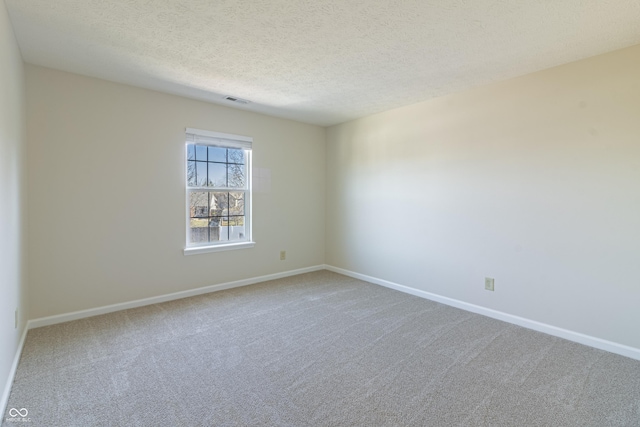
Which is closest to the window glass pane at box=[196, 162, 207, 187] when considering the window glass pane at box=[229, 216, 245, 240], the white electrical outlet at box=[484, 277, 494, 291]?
the window glass pane at box=[229, 216, 245, 240]

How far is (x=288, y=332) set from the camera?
2.74 m

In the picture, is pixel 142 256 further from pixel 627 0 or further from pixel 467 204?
pixel 627 0

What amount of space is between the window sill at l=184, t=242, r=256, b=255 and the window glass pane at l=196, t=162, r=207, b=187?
78cm

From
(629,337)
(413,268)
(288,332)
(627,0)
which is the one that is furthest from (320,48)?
(629,337)

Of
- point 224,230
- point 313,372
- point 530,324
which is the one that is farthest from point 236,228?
point 530,324

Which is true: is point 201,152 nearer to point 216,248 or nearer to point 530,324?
point 216,248

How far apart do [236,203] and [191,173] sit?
701 millimetres

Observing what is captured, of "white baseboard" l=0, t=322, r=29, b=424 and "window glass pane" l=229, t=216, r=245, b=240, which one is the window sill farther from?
"white baseboard" l=0, t=322, r=29, b=424

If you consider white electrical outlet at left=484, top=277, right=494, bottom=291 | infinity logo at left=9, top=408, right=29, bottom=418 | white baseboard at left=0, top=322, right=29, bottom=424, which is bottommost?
infinity logo at left=9, top=408, right=29, bottom=418

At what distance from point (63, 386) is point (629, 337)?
13.3 ft

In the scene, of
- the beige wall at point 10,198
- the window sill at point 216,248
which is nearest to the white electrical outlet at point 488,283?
the window sill at point 216,248

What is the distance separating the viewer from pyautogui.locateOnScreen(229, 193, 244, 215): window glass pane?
13.4ft

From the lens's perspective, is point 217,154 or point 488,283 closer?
point 488,283

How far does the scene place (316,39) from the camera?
2230mm
